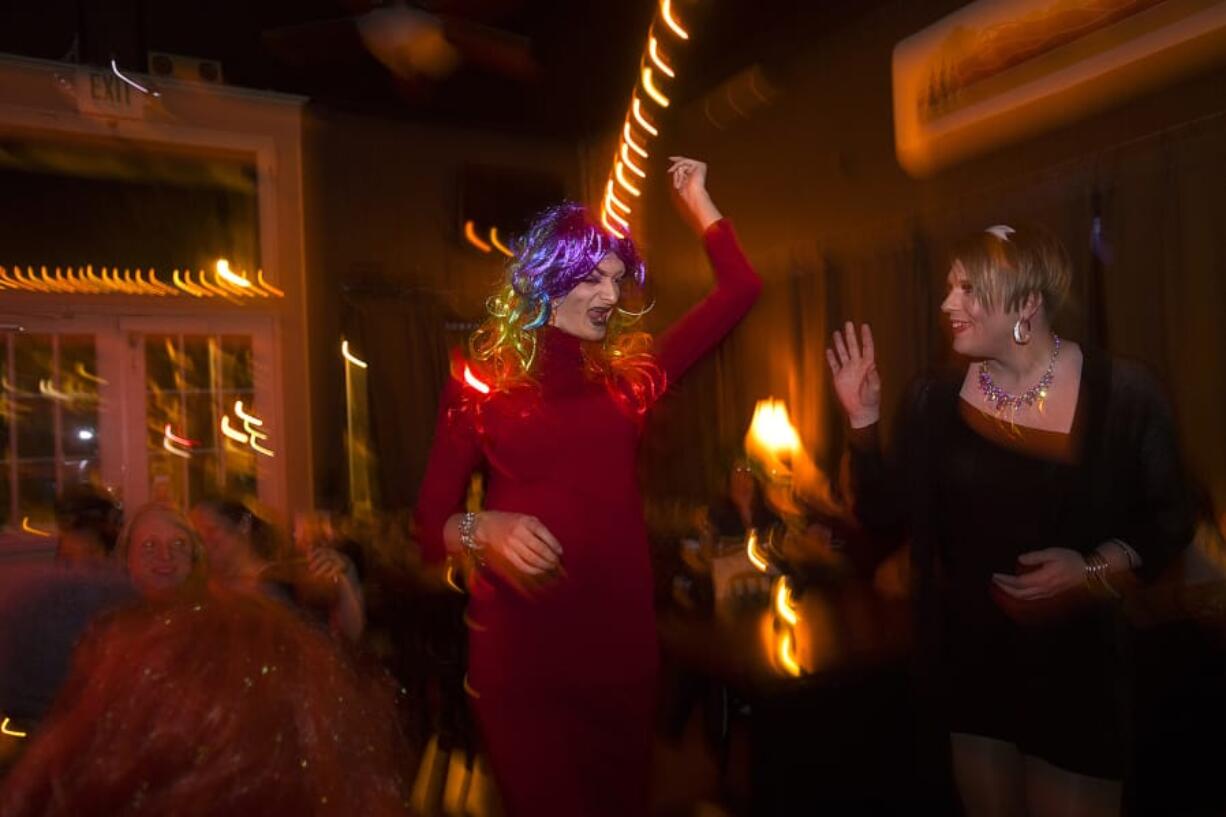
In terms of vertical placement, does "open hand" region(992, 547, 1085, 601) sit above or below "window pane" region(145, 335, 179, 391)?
below

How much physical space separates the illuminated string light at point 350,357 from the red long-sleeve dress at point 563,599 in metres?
4.67

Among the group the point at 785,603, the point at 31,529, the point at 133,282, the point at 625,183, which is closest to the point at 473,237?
the point at 625,183

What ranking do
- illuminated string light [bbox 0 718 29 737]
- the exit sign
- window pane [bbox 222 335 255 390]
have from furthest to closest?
window pane [bbox 222 335 255 390] < the exit sign < illuminated string light [bbox 0 718 29 737]

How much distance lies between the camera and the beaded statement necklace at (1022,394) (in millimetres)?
1810

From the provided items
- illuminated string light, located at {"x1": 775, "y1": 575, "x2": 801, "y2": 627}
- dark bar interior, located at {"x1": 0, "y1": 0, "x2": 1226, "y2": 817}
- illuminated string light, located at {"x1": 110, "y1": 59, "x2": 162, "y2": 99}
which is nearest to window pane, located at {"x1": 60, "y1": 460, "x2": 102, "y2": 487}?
dark bar interior, located at {"x1": 0, "y1": 0, "x2": 1226, "y2": 817}

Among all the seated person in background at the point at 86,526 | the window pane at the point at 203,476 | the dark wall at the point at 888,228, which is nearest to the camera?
the dark wall at the point at 888,228

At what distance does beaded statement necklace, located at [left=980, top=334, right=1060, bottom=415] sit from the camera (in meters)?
1.81

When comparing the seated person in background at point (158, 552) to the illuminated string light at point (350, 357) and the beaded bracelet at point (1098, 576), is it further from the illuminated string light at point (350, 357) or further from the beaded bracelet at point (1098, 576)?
the illuminated string light at point (350, 357)

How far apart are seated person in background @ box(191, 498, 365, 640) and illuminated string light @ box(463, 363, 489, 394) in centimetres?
125

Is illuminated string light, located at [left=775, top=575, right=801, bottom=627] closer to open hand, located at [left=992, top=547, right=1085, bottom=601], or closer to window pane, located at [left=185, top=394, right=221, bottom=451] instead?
open hand, located at [left=992, top=547, right=1085, bottom=601]

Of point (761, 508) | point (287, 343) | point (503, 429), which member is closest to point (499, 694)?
point (503, 429)

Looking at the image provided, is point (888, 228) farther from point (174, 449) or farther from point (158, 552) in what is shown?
point (174, 449)

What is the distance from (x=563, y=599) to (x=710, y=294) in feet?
2.36

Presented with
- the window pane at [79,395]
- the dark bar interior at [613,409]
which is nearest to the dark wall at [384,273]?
the dark bar interior at [613,409]
